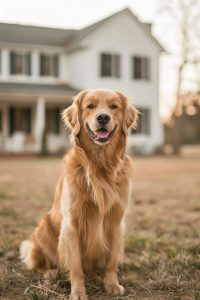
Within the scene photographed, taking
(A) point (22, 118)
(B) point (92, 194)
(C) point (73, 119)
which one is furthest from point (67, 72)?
(B) point (92, 194)

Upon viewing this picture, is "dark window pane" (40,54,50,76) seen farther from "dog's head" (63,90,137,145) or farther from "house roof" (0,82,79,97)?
"dog's head" (63,90,137,145)

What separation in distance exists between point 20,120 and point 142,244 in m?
20.3

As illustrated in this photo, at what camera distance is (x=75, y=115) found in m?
4.30

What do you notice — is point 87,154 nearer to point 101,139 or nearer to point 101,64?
point 101,139

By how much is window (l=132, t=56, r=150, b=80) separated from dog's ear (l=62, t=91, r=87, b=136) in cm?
2137

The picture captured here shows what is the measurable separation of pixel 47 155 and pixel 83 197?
61.8 feet

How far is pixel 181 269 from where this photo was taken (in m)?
4.48

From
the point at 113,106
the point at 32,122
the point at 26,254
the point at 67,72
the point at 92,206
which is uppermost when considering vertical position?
the point at 67,72

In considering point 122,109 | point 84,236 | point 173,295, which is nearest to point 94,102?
point 122,109

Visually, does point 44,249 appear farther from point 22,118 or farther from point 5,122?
point 22,118

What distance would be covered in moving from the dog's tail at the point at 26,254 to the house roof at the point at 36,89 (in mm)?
18467

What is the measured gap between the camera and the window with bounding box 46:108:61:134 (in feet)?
83.6

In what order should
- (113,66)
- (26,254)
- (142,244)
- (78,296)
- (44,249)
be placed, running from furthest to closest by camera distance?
(113,66) → (142,244) → (26,254) → (44,249) → (78,296)

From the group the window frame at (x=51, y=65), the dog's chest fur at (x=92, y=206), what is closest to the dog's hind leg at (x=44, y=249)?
the dog's chest fur at (x=92, y=206)
